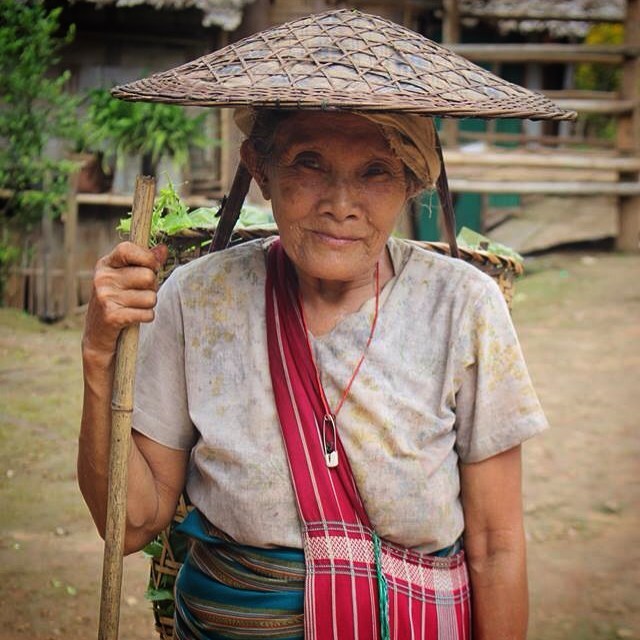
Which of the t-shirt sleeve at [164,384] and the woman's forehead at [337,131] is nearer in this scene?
the woman's forehead at [337,131]

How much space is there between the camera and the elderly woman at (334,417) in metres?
1.93

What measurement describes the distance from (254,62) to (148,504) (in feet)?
3.26

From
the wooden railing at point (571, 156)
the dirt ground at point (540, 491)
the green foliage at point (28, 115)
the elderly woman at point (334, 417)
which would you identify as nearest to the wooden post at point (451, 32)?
the wooden railing at point (571, 156)

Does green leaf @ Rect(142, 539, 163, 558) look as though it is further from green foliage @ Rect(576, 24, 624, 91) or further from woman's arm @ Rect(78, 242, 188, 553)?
green foliage @ Rect(576, 24, 624, 91)

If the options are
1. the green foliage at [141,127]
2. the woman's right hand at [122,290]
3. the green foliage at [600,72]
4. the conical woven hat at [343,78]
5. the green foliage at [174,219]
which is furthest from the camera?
the green foliage at [600,72]

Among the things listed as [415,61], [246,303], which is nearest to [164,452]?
[246,303]

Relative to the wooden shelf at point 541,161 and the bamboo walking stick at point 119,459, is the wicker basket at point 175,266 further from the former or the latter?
Answer: the wooden shelf at point 541,161

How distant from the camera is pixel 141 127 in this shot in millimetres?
9227

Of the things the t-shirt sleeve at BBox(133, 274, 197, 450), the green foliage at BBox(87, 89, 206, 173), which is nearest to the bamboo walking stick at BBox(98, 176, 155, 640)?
the t-shirt sleeve at BBox(133, 274, 197, 450)

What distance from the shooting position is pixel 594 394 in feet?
22.3

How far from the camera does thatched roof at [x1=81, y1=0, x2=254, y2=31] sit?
349 inches

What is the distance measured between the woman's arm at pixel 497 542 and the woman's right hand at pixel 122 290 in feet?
2.67

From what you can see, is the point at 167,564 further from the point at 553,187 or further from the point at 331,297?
the point at 553,187

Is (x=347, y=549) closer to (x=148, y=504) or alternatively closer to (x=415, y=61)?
(x=148, y=504)
